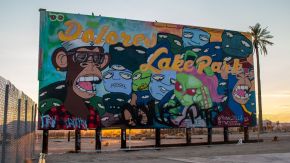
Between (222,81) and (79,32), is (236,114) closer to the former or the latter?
(222,81)

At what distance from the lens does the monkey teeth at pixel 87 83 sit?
1312 inches

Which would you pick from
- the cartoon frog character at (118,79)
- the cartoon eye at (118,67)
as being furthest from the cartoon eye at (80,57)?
the cartoon eye at (118,67)

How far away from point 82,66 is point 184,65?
10.5m

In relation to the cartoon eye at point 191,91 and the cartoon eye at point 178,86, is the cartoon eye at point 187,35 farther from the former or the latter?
the cartoon eye at point 191,91

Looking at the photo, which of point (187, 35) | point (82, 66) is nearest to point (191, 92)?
point (187, 35)

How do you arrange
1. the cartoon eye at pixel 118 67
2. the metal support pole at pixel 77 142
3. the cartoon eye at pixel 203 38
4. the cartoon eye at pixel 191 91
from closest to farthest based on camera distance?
the metal support pole at pixel 77 142, the cartoon eye at pixel 118 67, the cartoon eye at pixel 191 91, the cartoon eye at pixel 203 38

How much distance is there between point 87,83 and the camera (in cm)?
3359

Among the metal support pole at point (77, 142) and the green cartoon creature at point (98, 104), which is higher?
the green cartoon creature at point (98, 104)

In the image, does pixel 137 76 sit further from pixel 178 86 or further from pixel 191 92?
pixel 191 92

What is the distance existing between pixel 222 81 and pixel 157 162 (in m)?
20.6

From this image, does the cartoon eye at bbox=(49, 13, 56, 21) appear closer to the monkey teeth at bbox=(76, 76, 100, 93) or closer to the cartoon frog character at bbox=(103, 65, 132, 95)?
Answer: the monkey teeth at bbox=(76, 76, 100, 93)

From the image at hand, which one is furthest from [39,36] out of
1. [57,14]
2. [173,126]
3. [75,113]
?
[173,126]

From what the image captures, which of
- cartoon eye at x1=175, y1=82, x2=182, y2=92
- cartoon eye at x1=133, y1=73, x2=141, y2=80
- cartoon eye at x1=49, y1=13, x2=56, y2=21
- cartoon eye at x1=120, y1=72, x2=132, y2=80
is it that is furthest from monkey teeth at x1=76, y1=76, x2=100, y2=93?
cartoon eye at x1=175, y1=82, x2=182, y2=92

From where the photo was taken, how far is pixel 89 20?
34.2 meters
